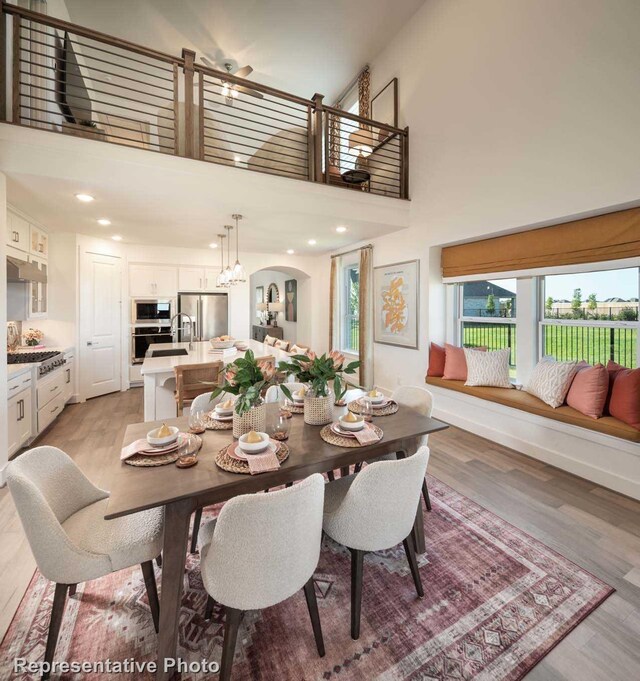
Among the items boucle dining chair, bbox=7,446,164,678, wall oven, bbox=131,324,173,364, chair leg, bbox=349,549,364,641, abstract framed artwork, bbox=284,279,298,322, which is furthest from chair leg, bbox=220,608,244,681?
abstract framed artwork, bbox=284,279,298,322

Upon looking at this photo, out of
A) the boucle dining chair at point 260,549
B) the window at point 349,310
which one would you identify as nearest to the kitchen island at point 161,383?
the boucle dining chair at point 260,549

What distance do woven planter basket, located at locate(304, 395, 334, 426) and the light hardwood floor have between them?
1.33m

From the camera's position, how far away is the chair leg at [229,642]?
45.8 inches

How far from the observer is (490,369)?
3711mm

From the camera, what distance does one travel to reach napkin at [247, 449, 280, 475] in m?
1.35

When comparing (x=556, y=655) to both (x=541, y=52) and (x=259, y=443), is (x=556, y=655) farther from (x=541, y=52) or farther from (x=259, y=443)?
(x=541, y=52)

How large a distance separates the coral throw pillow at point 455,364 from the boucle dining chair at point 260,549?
130 inches

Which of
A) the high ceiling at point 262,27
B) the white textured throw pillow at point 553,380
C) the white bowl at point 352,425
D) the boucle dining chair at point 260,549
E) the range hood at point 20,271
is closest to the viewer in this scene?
the boucle dining chair at point 260,549

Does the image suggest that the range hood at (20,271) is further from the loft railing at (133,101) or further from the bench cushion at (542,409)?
the bench cushion at (542,409)

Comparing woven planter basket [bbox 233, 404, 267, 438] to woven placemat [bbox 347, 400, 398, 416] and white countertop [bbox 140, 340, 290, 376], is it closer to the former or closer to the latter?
woven placemat [bbox 347, 400, 398, 416]

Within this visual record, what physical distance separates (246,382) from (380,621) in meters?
1.26

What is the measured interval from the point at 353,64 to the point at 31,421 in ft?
21.8

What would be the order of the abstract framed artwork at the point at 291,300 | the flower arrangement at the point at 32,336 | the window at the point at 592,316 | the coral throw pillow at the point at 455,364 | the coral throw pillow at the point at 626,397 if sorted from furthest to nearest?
1. the abstract framed artwork at the point at 291,300
2. the flower arrangement at the point at 32,336
3. the coral throw pillow at the point at 455,364
4. the window at the point at 592,316
5. the coral throw pillow at the point at 626,397

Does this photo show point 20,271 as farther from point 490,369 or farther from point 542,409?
point 542,409
